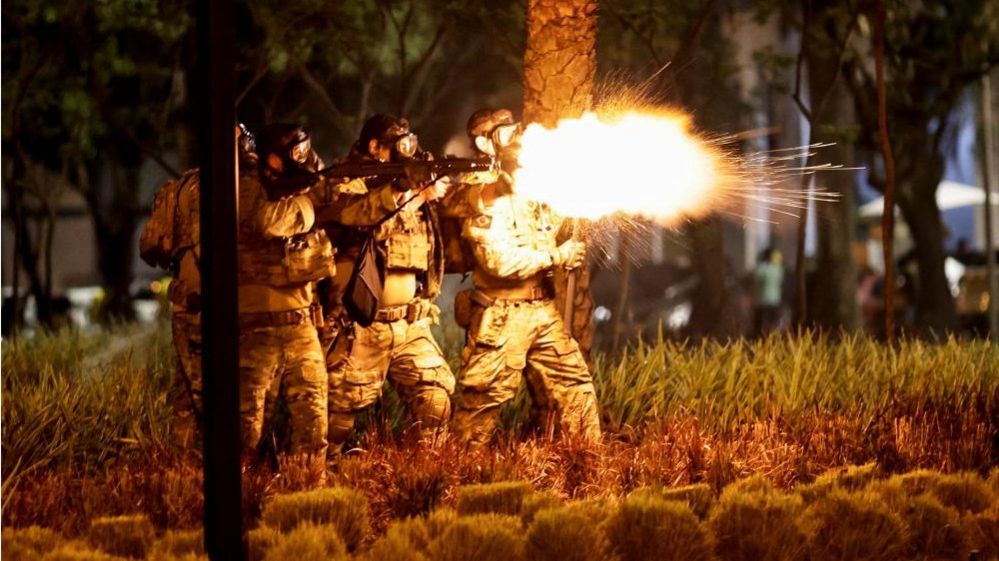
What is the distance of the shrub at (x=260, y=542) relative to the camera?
6004 millimetres

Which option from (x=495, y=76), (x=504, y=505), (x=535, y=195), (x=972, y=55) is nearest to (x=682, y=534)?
(x=504, y=505)

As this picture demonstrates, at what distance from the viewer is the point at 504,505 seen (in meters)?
6.64

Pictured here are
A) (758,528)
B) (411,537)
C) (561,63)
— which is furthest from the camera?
(561,63)

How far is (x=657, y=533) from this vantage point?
6121 mm

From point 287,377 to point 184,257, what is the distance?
921 millimetres

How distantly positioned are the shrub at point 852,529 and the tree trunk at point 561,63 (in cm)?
348

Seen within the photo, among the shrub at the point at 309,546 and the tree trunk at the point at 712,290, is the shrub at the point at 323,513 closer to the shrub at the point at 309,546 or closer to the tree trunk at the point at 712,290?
the shrub at the point at 309,546

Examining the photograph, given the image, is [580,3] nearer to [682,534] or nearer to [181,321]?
[181,321]

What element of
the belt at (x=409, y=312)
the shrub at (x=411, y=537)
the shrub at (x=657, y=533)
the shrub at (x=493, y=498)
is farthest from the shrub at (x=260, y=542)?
the belt at (x=409, y=312)

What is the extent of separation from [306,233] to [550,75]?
252cm

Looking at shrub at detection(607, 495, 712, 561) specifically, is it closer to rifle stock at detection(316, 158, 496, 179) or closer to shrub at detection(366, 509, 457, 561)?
shrub at detection(366, 509, 457, 561)

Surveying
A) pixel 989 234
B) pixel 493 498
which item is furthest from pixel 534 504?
pixel 989 234

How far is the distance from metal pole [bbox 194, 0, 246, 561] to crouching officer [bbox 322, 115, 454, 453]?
7.56 ft

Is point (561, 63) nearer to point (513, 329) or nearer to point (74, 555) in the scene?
point (513, 329)
